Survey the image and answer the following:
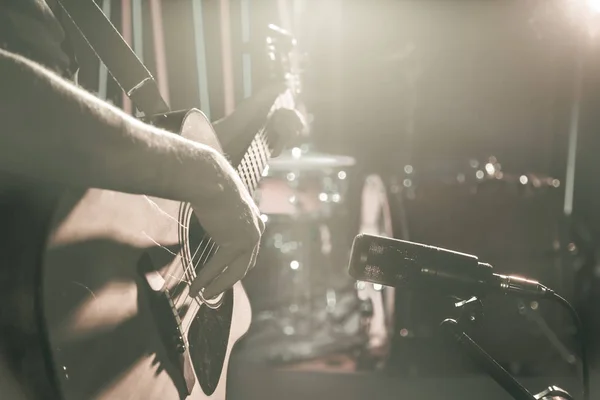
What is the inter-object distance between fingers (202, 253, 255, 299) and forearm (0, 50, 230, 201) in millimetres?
345

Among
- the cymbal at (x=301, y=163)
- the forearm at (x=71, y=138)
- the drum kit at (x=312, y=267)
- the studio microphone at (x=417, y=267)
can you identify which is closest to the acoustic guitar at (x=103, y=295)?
the forearm at (x=71, y=138)

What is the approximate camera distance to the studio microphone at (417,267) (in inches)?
45.1

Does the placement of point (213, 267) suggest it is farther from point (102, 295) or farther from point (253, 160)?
point (253, 160)

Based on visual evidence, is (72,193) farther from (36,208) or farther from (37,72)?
(37,72)

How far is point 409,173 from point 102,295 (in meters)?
2.90

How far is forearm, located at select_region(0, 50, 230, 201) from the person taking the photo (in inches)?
27.4

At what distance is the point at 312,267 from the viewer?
489cm

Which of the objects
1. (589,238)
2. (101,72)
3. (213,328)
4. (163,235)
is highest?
(101,72)

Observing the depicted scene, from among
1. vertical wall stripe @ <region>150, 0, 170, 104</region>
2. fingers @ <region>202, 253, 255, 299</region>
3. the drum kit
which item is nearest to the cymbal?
the drum kit

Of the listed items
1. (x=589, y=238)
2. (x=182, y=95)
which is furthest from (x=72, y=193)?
(x=589, y=238)

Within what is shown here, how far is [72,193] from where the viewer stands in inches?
34.1

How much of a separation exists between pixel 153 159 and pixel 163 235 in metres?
0.35

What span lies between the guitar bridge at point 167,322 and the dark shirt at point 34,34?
49 cm

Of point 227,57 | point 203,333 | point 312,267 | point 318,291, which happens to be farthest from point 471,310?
point 318,291
